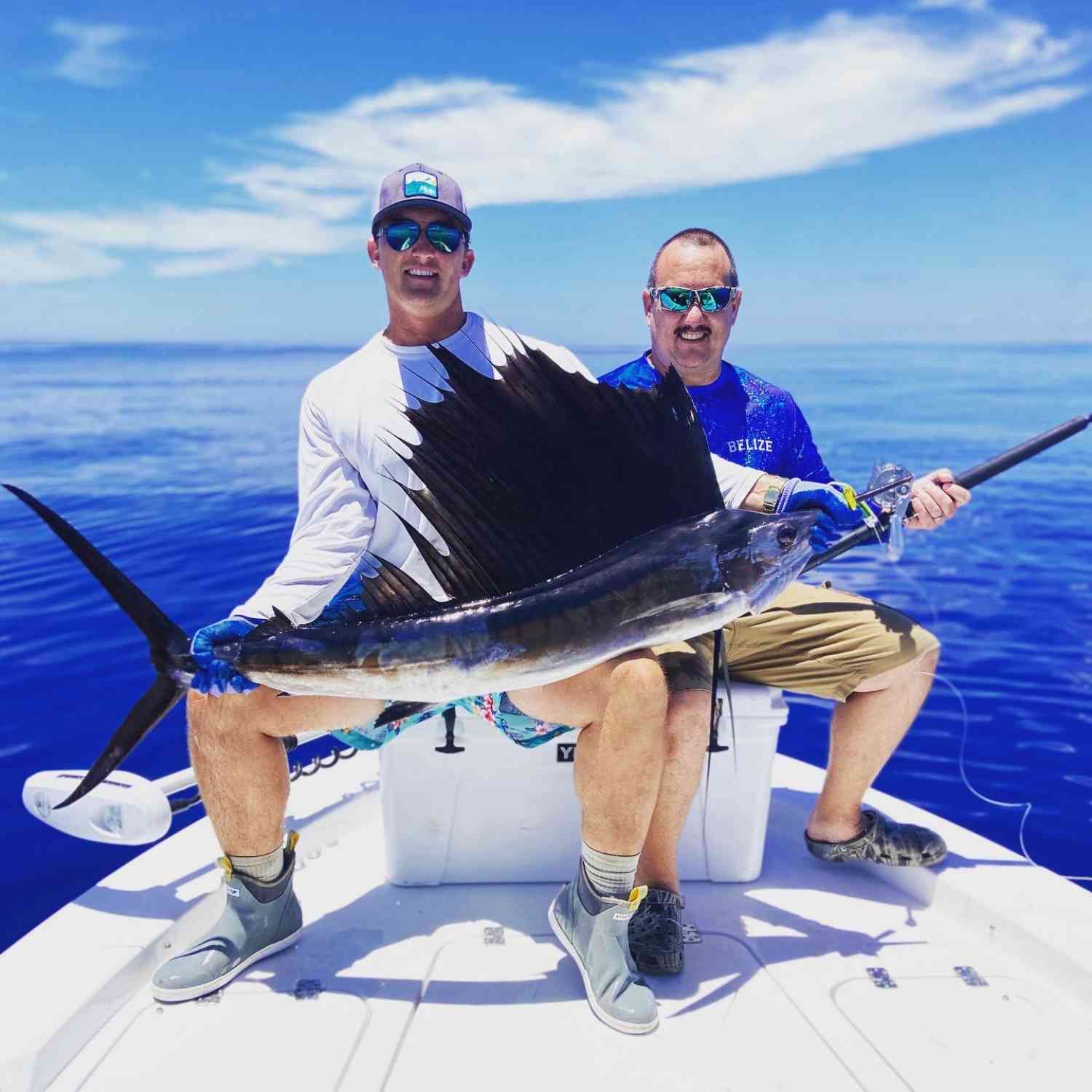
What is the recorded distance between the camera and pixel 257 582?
245 inches

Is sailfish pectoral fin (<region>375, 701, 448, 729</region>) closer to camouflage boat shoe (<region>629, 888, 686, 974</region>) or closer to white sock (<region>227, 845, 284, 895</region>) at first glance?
white sock (<region>227, 845, 284, 895</region>)

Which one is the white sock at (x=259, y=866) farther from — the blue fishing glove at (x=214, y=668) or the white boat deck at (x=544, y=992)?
the blue fishing glove at (x=214, y=668)

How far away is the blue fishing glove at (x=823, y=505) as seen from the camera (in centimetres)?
178

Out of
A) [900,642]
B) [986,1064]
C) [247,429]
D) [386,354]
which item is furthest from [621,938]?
[247,429]

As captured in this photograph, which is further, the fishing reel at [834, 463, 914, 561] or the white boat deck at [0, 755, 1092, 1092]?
the fishing reel at [834, 463, 914, 561]

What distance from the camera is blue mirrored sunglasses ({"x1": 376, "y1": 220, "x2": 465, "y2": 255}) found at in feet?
6.69

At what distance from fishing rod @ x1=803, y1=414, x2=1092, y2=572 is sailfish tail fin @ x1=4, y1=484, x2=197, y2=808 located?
130cm

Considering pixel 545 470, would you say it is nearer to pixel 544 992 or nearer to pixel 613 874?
pixel 613 874

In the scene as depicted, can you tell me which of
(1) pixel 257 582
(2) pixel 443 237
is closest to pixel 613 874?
(2) pixel 443 237

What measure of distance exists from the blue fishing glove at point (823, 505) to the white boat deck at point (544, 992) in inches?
33.7

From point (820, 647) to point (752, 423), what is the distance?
678mm

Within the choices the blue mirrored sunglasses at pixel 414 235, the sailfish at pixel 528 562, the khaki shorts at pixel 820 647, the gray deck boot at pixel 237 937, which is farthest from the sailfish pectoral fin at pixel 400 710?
the blue mirrored sunglasses at pixel 414 235

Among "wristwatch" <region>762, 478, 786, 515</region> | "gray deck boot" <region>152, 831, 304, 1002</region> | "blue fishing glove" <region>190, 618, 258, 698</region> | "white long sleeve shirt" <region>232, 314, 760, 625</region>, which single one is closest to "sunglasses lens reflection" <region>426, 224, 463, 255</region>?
"white long sleeve shirt" <region>232, 314, 760, 625</region>

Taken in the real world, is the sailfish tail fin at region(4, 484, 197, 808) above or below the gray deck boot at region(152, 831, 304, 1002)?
above
